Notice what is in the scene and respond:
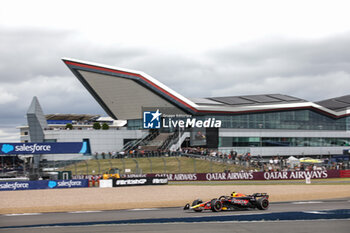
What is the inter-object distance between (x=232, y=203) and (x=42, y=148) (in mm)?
21806

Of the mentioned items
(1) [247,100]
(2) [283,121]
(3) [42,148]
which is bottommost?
(3) [42,148]

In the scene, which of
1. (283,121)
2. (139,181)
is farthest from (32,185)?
(283,121)

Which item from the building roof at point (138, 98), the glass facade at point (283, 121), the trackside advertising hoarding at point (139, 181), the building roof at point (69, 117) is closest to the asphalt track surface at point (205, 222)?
the trackside advertising hoarding at point (139, 181)

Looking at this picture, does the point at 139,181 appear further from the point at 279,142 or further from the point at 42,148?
the point at 279,142

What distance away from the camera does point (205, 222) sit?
15.7m

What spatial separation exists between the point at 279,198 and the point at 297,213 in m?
8.62

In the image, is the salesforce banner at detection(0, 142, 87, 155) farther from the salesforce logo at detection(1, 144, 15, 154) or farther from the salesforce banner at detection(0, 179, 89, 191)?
the salesforce banner at detection(0, 179, 89, 191)

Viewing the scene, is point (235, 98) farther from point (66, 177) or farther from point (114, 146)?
point (66, 177)

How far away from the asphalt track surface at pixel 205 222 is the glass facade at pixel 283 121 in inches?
1977

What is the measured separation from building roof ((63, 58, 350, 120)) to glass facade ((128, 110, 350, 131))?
1.03m

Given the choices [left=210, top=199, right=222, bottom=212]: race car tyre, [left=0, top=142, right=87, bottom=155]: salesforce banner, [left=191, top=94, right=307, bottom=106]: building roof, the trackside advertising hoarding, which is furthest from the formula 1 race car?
[left=191, top=94, right=307, bottom=106]: building roof

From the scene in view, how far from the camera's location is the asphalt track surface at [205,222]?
1420 centimetres

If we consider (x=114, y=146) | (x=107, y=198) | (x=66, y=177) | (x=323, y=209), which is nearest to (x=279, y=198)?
(x=323, y=209)

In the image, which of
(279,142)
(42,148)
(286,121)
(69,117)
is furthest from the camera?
(69,117)
